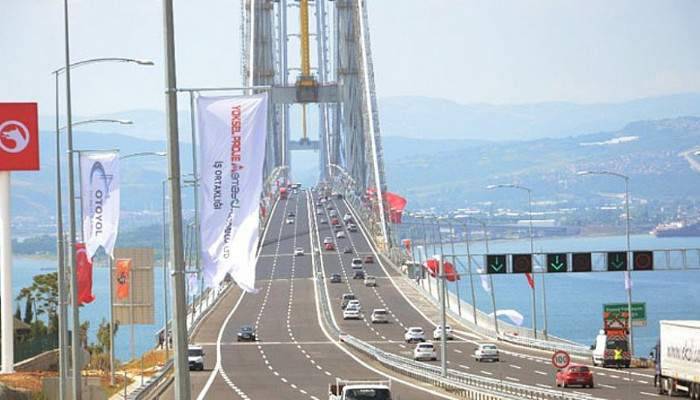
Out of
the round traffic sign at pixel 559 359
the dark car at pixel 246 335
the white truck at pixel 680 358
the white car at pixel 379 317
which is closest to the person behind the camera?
the round traffic sign at pixel 559 359

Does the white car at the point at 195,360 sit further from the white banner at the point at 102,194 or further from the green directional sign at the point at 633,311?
the white banner at the point at 102,194

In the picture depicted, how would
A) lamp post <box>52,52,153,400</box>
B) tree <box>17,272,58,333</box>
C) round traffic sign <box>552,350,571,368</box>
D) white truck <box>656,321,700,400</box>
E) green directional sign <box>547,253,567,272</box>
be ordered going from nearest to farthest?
1. lamp post <box>52,52,153,400</box>
2. round traffic sign <box>552,350,571,368</box>
3. white truck <box>656,321,700,400</box>
4. green directional sign <box>547,253,567,272</box>
5. tree <box>17,272,58,333</box>

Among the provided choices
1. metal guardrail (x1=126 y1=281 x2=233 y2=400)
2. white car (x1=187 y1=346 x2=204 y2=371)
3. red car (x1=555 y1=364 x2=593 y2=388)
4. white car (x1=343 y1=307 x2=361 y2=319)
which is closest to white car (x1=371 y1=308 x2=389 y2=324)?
white car (x1=343 y1=307 x2=361 y2=319)

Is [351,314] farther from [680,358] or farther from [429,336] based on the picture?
[680,358]

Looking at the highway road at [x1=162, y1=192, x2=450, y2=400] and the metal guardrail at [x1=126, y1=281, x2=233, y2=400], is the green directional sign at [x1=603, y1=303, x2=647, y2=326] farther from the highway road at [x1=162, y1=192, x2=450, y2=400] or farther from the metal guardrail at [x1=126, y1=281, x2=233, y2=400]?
the metal guardrail at [x1=126, y1=281, x2=233, y2=400]

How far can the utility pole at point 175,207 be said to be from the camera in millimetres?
20547

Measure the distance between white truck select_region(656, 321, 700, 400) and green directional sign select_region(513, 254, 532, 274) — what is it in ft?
84.2

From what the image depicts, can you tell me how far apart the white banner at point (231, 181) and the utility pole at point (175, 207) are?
11.8 feet

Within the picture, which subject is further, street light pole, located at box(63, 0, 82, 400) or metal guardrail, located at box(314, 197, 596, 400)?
metal guardrail, located at box(314, 197, 596, 400)

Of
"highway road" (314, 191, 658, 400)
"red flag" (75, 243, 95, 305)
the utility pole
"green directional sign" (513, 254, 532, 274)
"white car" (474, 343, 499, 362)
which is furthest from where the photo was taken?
"green directional sign" (513, 254, 532, 274)

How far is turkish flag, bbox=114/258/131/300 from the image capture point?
5162 cm

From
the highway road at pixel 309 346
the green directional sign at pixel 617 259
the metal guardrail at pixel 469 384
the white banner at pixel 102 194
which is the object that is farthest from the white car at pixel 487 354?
the white banner at pixel 102 194

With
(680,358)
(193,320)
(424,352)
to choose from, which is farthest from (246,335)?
(680,358)

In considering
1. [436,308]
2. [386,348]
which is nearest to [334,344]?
[386,348]
